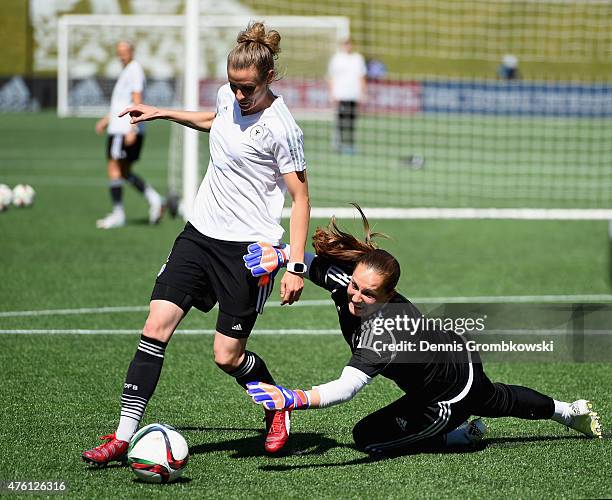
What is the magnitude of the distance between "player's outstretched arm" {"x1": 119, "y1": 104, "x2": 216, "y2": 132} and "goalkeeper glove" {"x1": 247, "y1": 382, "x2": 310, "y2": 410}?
1.57 meters

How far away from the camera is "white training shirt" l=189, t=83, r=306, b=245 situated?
16.2 feet

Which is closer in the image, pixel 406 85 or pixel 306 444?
pixel 306 444

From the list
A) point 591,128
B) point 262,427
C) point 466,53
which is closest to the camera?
point 262,427

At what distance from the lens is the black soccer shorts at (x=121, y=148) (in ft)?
43.5

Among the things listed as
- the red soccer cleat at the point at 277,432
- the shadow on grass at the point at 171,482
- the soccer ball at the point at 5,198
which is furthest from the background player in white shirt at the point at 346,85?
the shadow on grass at the point at 171,482

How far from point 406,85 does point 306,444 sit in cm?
3064

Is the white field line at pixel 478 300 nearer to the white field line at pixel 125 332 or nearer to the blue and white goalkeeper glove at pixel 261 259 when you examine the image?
the white field line at pixel 125 332

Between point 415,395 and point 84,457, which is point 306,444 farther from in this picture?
point 84,457

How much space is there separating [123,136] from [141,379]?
346 inches

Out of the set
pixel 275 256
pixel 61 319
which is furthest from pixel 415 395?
pixel 61 319

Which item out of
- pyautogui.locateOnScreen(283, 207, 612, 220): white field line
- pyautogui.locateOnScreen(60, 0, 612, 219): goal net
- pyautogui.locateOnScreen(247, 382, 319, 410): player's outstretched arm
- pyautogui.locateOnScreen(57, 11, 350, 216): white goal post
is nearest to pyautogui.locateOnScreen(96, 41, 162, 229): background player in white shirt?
pyautogui.locateOnScreen(283, 207, 612, 220): white field line

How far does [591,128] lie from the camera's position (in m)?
28.5

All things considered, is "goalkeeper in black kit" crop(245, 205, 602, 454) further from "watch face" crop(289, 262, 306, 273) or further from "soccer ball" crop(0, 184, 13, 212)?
"soccer ball" crop(0, 184, 13, 212)

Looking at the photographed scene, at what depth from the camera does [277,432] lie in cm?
512
